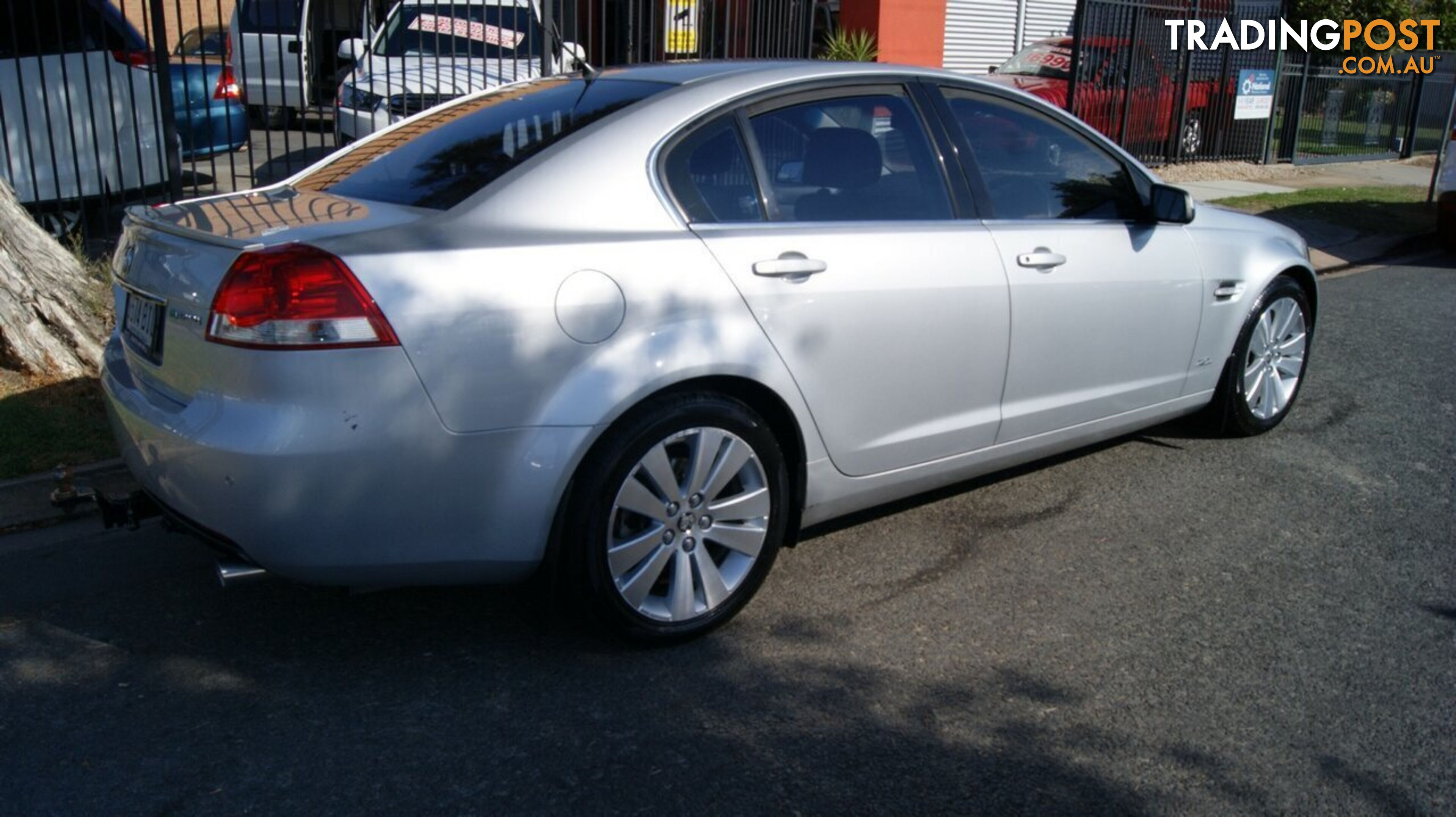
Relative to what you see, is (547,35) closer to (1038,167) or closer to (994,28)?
(1038,167)

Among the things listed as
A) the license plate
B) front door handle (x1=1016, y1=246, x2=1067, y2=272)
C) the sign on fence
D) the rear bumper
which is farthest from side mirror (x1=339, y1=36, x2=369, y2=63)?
the sign on fence

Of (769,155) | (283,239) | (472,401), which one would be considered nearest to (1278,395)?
(769,155)

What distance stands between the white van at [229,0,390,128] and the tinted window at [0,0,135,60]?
81 centimetres

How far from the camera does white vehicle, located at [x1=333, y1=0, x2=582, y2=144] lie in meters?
8.63

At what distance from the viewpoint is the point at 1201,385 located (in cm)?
551

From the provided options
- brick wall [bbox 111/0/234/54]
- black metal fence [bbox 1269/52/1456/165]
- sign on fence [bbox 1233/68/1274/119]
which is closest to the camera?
sign on fence [bbox 1233/68/1274/119]

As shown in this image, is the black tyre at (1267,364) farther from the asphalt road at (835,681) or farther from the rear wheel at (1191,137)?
the rear wheel at (1191,137)

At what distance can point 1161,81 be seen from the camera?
1667 cm

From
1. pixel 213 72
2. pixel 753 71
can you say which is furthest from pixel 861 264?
pixel 213 72

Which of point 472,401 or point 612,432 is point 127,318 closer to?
point 472,401

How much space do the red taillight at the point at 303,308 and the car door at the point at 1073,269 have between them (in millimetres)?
2260

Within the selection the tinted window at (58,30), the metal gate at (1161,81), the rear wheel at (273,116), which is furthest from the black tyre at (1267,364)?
the rear wheel at (273,116)

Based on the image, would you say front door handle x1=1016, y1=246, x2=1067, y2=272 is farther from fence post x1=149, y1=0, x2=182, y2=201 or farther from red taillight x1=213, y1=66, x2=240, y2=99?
red taillight x1=213, y1=66, x2=240, y2=99

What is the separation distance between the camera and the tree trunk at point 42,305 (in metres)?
5.74
